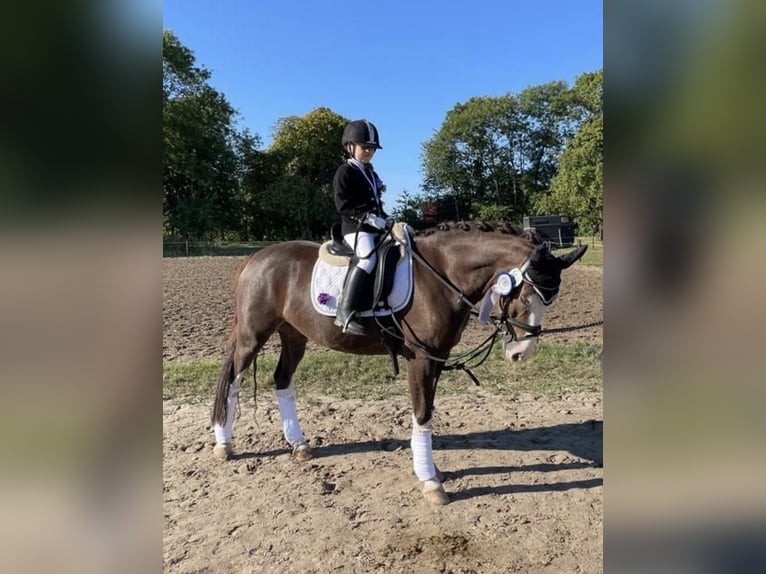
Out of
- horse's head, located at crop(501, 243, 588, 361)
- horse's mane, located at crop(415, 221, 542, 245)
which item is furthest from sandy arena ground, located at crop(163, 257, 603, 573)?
horse's mane, located at crop(415, 221, 542, 245)

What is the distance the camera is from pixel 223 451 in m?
4.65

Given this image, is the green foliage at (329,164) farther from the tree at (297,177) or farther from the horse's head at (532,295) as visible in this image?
the horse's head at (532,295)

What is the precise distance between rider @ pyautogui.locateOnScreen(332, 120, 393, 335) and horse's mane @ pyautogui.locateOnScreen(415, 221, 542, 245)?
1.62 ft

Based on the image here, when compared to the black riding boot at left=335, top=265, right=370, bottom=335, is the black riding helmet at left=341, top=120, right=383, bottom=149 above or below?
above

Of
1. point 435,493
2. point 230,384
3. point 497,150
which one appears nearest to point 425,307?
point 435,493

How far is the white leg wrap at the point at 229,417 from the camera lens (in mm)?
4684

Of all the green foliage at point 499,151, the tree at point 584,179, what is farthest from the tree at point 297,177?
the tree at point 584,179

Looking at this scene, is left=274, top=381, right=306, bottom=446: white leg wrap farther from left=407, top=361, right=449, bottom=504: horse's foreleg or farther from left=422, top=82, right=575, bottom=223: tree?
left=422, top=82, right=575, bottom=223: tree

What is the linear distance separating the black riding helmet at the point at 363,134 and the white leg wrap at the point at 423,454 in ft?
8.23

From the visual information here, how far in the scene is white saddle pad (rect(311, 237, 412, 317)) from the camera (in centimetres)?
411

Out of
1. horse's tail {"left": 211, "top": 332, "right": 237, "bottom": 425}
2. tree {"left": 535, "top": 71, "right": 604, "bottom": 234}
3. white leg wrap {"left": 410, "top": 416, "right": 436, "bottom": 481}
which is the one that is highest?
tree {"left": 535, "top": 71, "right": 604, "bottom": 234}
